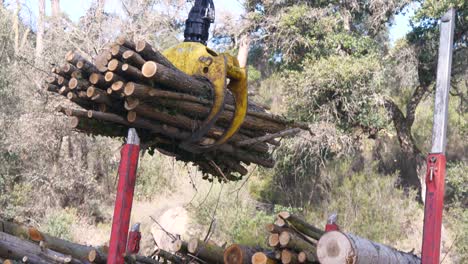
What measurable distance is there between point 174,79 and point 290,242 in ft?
4.11

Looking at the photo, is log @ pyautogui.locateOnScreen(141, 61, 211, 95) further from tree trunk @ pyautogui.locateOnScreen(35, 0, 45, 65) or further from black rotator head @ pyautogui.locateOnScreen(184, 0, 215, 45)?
tree trunk @ pyautogui.locateOnScreen(35, 0, 45, 65)

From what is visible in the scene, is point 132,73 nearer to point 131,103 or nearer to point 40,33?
point 131,103

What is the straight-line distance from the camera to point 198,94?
191 inches

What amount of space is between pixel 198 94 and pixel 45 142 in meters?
15.4

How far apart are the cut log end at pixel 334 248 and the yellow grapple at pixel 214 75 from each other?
→ 1201 millimetres

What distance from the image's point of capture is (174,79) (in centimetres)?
463

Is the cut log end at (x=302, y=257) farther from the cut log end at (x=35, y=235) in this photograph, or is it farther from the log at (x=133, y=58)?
the cut log end at (x=35, y=235)

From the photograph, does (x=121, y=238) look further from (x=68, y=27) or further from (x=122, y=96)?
(x=68, y=27)

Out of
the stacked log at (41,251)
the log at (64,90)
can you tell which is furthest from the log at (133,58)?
the stacked log at (41,251)

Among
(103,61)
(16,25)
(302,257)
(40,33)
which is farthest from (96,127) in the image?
(16,25)

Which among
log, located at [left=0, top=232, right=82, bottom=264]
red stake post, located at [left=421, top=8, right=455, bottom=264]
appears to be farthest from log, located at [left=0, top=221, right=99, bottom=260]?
red stake post, located at [left=421, top=8, right=455, bottom=264]

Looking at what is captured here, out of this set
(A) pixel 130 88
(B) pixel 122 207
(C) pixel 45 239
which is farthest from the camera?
(C) pixel 45 239

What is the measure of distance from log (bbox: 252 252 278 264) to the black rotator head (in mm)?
1538

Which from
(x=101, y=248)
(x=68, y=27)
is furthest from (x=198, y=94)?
(x=68, y=27)
